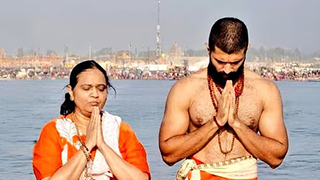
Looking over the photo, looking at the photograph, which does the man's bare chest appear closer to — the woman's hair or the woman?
the woman

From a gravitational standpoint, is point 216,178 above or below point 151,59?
above

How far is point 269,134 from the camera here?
16.7 ft

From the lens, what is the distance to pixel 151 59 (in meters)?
177

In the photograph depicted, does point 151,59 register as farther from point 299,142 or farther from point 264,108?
point 264,108

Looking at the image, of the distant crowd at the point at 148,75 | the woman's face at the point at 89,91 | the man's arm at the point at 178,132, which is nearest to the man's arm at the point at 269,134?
the man's arm at the point at 178,132

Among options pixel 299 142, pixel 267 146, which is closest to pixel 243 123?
pixel 267 146

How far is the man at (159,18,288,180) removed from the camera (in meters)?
4.92

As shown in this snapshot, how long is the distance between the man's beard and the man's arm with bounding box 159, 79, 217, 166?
15 centimetres

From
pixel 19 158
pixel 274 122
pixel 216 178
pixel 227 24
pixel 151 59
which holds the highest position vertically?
pixel 227 24

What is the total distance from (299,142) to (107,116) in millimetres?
16003

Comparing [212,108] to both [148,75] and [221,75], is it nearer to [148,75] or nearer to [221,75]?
[221,75]

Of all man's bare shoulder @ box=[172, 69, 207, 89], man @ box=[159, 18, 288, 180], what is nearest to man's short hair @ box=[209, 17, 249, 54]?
man @ box=[159, 18, 288, 180]

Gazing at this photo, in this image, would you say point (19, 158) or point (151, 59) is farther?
point (151, 59)

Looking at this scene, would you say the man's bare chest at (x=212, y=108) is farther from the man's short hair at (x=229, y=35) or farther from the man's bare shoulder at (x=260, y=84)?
the man's short hair at (x=229, y=35)
